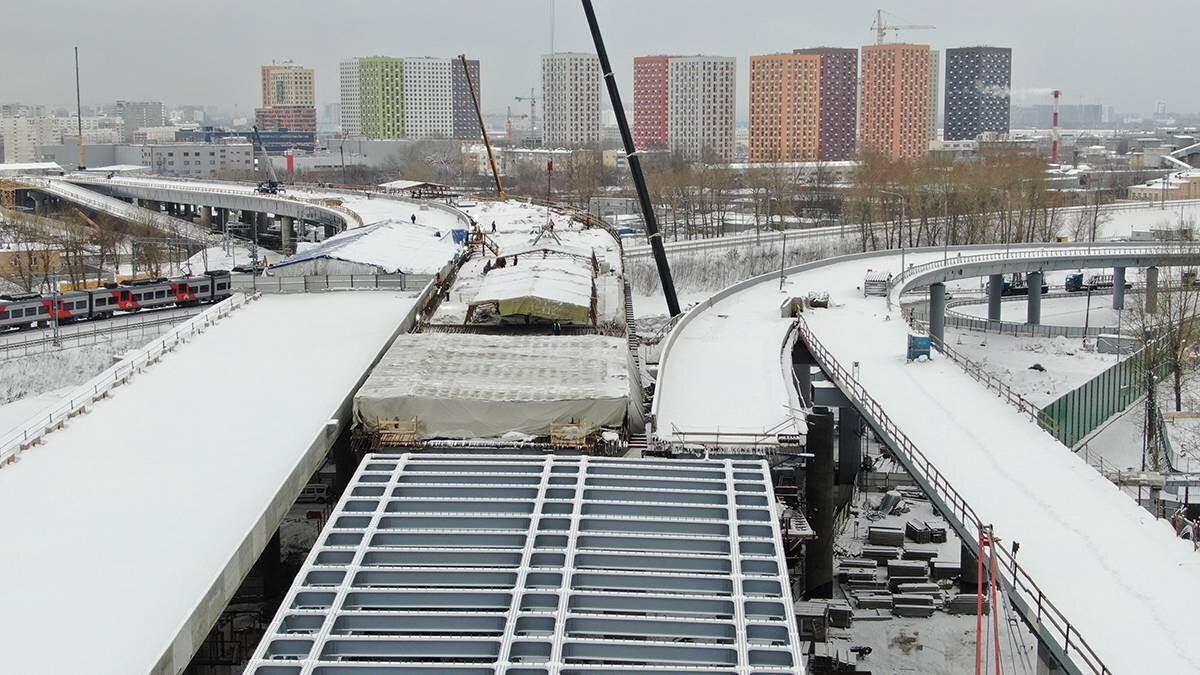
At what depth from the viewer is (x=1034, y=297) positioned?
52156 millimetres

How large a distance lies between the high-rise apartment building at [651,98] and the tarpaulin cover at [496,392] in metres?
160

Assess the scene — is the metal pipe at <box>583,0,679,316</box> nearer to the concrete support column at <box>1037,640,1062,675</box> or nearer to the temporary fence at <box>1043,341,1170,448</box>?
the temporary fence at <box>1043,341,1170,448</box>

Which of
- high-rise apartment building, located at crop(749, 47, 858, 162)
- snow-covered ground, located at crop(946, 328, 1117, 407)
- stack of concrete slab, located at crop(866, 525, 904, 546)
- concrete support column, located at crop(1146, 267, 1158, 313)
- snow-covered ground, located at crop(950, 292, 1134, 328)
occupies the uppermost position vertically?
high-rise apartment building, located at crop(749, 47, 858, 162)

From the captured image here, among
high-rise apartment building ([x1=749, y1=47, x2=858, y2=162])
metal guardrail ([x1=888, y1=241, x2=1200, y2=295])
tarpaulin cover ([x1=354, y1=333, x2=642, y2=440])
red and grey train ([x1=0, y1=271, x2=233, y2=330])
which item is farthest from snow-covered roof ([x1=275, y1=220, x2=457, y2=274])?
high-rise apartment building ([x1=749, y1=47, x2=858, y2=162])

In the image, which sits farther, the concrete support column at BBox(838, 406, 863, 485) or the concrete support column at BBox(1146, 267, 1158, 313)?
the concrete support column at BBox(1146, 267, 1158, 313)

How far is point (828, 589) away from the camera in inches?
875

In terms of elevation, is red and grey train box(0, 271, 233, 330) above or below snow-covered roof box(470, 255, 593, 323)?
below

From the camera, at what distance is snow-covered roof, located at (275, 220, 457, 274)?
40.9m

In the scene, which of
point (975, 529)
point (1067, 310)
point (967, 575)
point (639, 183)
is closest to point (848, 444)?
point (967, 575)

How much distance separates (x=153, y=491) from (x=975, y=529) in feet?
37.2

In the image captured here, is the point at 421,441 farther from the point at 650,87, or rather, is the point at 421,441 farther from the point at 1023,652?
the point at 650,87

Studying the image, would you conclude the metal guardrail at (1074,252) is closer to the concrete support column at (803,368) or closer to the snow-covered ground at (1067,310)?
the snow-covered ground at (1067,310)

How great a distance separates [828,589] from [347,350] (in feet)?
37.4

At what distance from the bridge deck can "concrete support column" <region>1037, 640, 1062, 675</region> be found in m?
0.47
